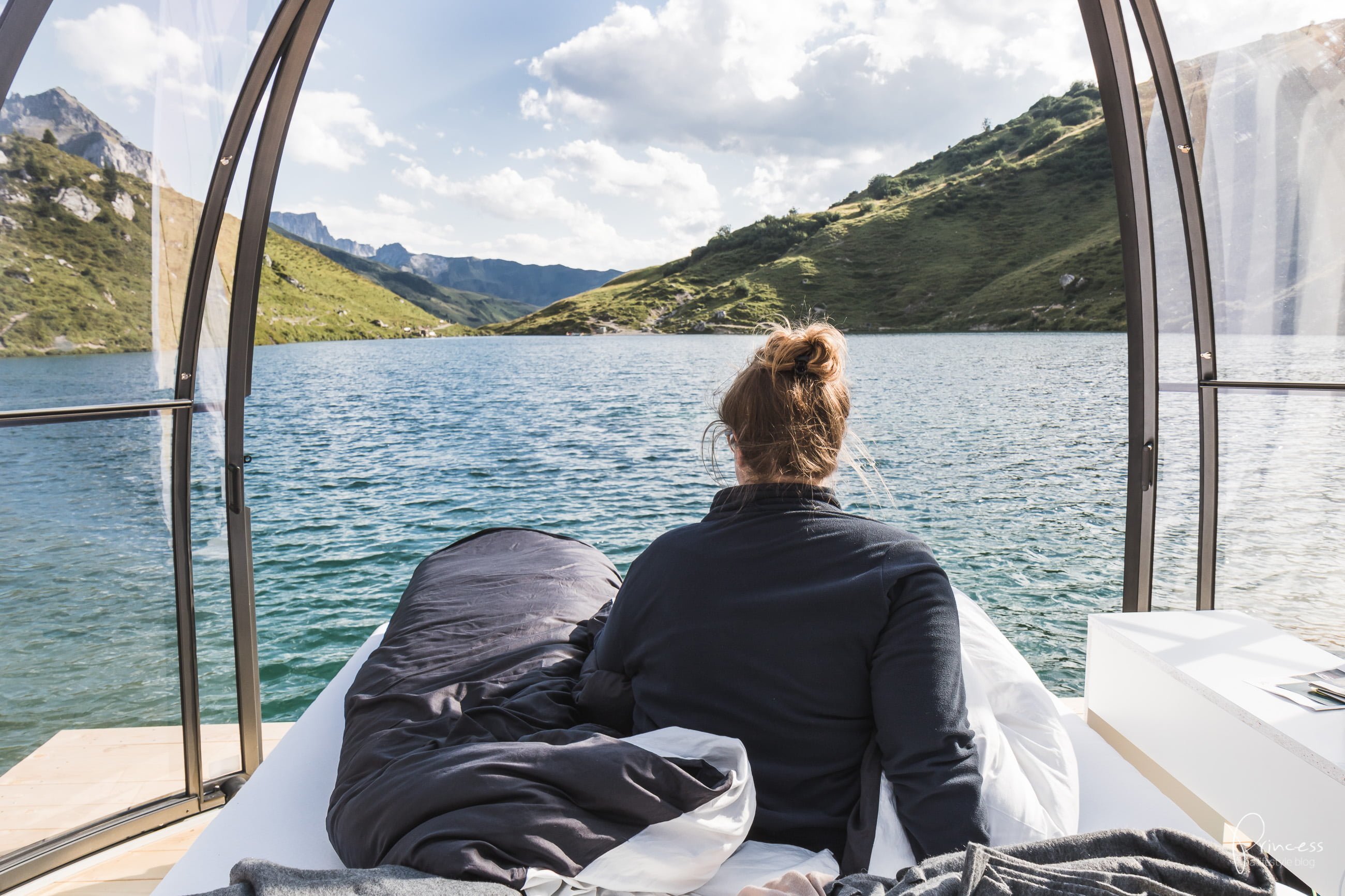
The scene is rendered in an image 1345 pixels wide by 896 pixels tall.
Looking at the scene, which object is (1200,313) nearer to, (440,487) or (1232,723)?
(1232,723)

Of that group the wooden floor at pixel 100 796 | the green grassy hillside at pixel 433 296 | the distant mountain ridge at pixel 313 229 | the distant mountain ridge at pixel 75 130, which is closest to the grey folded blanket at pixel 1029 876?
the wooden floor at pixel 100 796

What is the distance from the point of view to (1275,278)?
244 centimetres

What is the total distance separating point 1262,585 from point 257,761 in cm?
423

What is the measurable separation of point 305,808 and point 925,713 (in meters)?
1.19

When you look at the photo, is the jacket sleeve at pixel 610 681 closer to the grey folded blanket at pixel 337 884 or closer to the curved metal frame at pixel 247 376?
the grey folded blanket at pixel 337 884

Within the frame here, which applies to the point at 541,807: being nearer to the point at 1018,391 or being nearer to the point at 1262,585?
the point at 1262,585

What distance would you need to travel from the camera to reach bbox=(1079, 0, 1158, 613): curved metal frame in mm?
2270

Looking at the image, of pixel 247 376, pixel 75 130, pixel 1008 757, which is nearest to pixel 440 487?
pixel 247 376

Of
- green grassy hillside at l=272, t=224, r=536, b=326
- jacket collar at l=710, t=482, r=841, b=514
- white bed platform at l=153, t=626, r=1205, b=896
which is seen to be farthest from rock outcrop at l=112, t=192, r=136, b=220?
green grassy hillside at l=272, t=224, r=536, b=326

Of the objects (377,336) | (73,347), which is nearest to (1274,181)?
(73,347)

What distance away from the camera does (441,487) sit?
20797 millimetres

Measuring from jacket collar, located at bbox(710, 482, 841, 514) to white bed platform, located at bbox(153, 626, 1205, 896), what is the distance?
0.65 m

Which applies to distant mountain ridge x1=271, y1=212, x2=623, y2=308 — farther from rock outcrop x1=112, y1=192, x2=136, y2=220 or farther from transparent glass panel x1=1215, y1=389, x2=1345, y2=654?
transparent glass panel x1=1215, y1=389, x2=1345, y2=654

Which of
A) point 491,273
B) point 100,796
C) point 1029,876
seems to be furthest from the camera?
point 491,273
